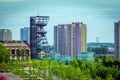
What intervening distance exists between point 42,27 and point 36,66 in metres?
23.1

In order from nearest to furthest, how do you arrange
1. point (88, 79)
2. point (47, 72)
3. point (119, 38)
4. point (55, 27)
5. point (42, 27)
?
point (88, 79)
point (47, 72)
point (119, 38)
point (42, 27)
point (55, 27)

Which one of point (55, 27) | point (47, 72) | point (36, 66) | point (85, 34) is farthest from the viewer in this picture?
point (55, 27)

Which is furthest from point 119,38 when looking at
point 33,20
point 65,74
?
point 65,74

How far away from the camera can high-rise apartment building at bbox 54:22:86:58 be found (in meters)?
62.1

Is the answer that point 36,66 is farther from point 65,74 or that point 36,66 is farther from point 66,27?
point 66,27

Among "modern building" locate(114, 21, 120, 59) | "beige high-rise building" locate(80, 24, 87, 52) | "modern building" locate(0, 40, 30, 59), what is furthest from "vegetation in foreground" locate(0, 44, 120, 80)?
"beige high-rise building" locate(80, 24, 87, 52)

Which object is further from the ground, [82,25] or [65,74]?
[82,25]

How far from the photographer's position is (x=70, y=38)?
6378 cm

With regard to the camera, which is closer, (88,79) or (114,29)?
(88,79)

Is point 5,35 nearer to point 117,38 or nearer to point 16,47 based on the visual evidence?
point 16,47

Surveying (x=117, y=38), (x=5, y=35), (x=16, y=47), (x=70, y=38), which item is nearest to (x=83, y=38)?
(x=70, y=38)

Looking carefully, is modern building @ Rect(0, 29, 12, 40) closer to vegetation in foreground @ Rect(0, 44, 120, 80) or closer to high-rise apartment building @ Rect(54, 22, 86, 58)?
high-rise apartment building @ Rect(54, 22, 86, 58)

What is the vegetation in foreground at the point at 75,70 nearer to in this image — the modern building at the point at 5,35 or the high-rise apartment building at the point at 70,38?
the high-rise apartment building at the point at 70,38

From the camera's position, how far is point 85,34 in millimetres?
Result: 64688
